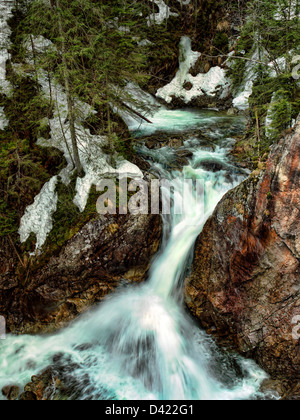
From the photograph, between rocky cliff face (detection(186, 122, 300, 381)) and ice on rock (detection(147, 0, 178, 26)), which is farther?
ice on rock (detection(147, 0, 178, 26))

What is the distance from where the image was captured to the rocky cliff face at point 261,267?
5.14 meters

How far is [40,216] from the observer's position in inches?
297

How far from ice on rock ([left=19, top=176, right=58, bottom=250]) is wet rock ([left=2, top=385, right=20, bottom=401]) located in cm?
355

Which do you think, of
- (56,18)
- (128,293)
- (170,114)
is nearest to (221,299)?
(128,293)

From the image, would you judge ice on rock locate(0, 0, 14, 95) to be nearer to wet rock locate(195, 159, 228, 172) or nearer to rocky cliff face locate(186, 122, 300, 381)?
wet rock locate(195, 159, 228, 172)

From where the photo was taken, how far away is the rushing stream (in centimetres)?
580

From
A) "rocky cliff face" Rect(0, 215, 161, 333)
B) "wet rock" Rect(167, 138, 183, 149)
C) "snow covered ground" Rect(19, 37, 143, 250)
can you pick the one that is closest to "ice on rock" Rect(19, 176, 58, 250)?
"snow covered ground" Rect(19, 37, 143, 250)

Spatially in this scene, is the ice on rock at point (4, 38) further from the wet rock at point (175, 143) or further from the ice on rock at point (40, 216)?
the wet rock at point (175, 143)

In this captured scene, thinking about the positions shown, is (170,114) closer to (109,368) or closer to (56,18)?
(56,18)

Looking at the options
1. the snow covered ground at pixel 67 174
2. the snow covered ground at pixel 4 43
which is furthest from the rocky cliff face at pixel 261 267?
the snow covered ground at pixel 4 43

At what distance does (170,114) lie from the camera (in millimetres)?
16406

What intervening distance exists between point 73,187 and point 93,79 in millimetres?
3294

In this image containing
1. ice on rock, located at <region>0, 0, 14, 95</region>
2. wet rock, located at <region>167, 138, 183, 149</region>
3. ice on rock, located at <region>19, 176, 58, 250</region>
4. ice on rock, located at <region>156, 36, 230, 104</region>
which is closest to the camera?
ice on rock, located at <region>19, 176, 58, 250</region>

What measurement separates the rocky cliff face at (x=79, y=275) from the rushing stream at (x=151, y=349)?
42 centimetres
